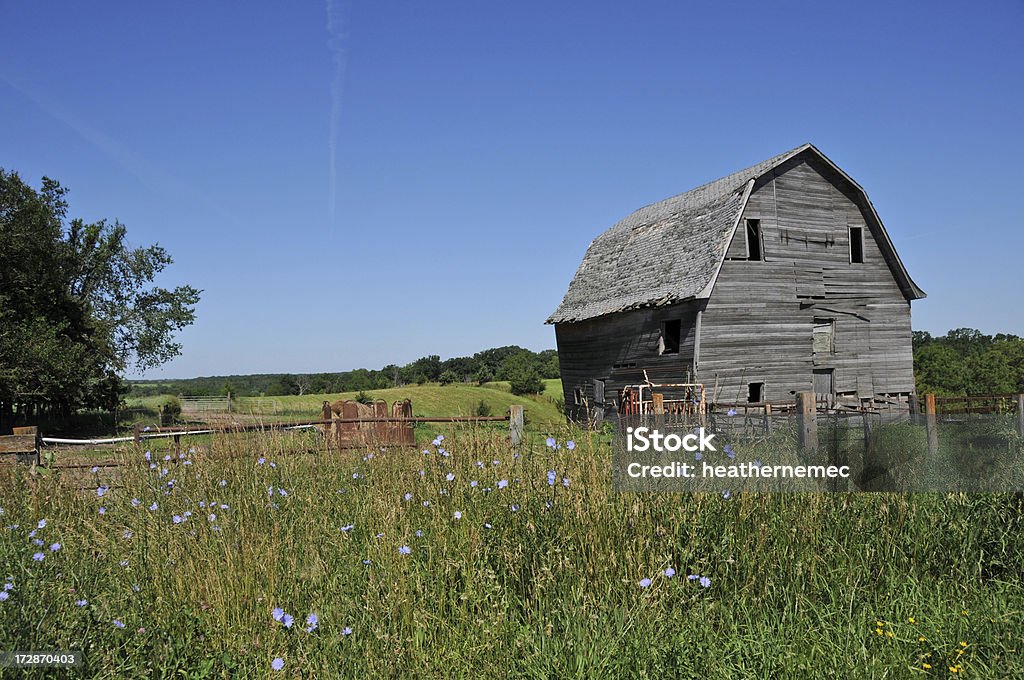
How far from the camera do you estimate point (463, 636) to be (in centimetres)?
419

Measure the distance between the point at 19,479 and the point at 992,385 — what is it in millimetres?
51770

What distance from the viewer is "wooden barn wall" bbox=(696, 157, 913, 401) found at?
21.0m

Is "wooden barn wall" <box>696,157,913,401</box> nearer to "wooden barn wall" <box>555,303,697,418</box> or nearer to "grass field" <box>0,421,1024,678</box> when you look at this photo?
"wooden barn wall" <box>555,303,697,418</box>

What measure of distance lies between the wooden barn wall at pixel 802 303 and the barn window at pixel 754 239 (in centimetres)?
23

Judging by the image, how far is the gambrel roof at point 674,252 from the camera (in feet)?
69.1

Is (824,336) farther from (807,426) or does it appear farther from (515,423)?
(515,423)

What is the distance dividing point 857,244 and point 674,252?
629 centimetres

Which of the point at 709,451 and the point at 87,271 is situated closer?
the point at 709,451

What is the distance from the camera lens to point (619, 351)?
2400cm

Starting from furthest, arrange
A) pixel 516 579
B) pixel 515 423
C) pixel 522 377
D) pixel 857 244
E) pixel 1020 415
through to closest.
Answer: pixel 522 377 → pixel 857 244 → pixel 1020 415 → pixel 515 423 → pixel 516 579

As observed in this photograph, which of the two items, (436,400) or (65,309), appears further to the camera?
(436,400)

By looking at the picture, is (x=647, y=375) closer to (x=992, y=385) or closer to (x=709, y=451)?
(x=709, y=451)

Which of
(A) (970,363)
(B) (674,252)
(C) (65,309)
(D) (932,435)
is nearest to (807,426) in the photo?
(D) (932,435)

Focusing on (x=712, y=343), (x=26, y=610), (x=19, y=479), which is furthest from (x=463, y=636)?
(x=712, y=343)
